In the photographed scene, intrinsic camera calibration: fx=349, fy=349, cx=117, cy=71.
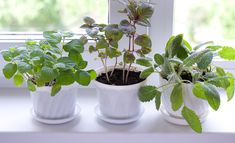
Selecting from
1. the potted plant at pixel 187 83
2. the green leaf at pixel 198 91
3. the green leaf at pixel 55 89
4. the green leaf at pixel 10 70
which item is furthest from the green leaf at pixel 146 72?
A: the green leaf at pixel 10 70

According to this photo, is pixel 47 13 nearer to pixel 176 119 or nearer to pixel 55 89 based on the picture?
pixel 55 89

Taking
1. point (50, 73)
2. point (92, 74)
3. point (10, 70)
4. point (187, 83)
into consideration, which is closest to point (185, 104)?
point (187, 83)

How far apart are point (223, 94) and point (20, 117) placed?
26.8 inches

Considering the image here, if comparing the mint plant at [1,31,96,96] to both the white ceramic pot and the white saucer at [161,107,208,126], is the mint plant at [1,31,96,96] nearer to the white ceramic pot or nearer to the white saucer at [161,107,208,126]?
the white ceramic pot

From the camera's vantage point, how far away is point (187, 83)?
3.06 feet

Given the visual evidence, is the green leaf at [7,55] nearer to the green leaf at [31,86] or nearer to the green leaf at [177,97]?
the green leaf at [31,86]

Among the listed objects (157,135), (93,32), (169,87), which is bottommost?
(157,135)

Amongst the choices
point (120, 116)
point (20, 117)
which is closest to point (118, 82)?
point (120, 116)

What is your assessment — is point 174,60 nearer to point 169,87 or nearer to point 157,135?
point 169,87

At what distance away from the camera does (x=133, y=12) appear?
0.90 m

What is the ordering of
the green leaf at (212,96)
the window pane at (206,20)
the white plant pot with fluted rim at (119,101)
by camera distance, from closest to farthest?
the green leaf at (212,96), the white plant pot with fluted rim at (119,101), the window pane at (206,20)

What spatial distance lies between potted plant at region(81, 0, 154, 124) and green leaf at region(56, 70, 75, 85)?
0.10 metres

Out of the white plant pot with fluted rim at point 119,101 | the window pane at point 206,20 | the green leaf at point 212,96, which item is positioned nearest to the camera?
the green leaf at point 212,96

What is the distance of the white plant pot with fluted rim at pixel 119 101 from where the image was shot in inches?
37.7
